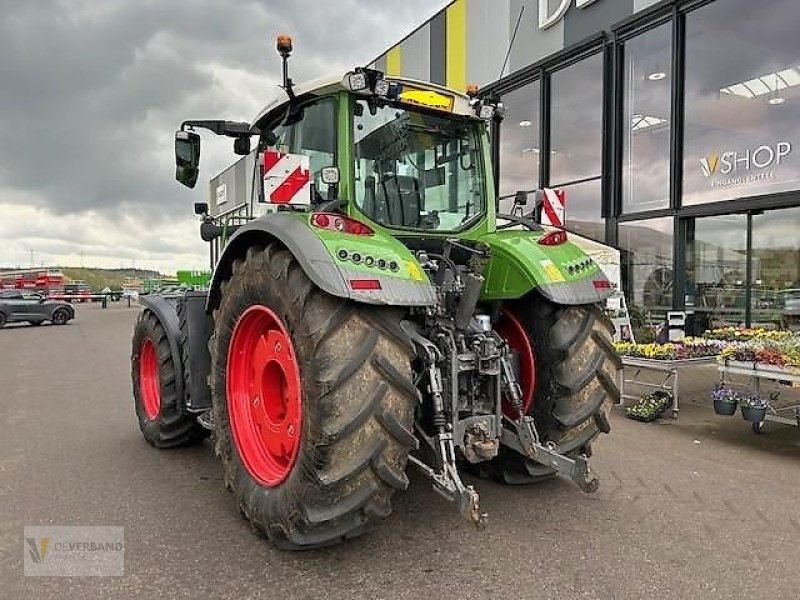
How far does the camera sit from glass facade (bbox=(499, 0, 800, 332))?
9.26 m

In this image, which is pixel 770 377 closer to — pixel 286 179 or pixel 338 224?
pixel 338 224

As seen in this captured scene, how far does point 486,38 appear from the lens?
1392 centimetres

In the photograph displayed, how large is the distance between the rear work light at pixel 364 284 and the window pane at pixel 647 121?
885 cm

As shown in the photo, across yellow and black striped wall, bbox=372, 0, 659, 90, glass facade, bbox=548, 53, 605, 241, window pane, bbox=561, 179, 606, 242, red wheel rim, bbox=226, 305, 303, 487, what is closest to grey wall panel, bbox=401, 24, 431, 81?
yellow and black striped wall, bbox=372, 0, 659, 90

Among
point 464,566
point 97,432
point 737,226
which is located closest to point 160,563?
point 464,566

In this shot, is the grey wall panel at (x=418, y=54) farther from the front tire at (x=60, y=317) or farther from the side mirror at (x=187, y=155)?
the front tire at (x=60, y=317)

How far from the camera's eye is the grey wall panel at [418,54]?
15.8 metres

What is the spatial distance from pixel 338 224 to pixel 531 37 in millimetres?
11236

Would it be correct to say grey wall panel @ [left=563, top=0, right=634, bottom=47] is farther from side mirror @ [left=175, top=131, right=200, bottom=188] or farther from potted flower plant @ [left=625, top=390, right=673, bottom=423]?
side mirror @ [left=175, top=131, right=200, bottom=188]

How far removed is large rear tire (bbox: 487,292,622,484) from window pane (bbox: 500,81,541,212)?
974 centimetres

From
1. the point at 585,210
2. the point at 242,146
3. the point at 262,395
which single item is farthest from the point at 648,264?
the point at 262,395

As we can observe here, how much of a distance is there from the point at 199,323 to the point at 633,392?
5531 mm

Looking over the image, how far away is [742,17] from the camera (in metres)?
9.40

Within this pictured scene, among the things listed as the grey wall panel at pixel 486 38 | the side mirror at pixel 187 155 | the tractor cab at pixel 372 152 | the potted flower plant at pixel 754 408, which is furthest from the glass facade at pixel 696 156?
the side mirror at pixel 187 155
